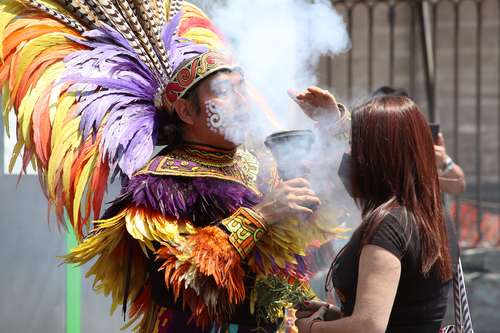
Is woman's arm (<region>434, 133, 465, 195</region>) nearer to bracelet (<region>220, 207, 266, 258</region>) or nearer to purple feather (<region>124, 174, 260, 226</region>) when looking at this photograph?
purple feather (<region>124, 174, 260, 226</region>)

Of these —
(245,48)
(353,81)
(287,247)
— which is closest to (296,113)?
(245,48)

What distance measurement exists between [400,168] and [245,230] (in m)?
0.50

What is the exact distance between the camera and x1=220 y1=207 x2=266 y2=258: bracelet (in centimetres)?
268

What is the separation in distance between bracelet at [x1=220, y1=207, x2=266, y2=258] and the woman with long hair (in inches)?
10.3

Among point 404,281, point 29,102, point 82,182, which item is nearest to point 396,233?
point 404,281

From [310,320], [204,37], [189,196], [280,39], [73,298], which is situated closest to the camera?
[310,320]

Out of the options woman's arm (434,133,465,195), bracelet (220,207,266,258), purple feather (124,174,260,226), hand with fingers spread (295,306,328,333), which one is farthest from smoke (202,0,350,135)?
woman's arm (434,133,465,195)

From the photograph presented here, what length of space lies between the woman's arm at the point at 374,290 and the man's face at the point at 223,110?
689 mm

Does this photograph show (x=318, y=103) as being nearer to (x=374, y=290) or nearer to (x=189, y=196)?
(x=189, y=196)

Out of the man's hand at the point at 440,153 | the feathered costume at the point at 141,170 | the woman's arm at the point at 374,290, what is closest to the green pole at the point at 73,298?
the feathered costume at the point at 141,170

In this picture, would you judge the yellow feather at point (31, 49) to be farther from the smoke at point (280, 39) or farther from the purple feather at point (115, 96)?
the smoke at point (280, 39)

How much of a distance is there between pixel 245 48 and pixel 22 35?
0.80m

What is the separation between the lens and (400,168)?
8.14 ft

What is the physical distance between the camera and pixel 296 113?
3.83 m
